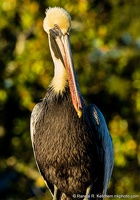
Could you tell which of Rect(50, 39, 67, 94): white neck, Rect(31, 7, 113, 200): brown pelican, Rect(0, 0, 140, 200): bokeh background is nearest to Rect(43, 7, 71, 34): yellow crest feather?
Rect(31, 7, 113, 200): brown pelican

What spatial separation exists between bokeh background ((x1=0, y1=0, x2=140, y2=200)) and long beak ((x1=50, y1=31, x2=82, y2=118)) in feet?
13.8

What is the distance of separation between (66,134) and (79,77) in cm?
494

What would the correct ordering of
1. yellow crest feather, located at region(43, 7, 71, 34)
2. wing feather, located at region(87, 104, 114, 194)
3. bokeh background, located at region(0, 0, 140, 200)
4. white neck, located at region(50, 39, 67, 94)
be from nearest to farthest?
yellow crest feather, located at region(43, 7, 71, 34) < white neck, located at region(50, 39, 67, 94) < wing feather, located at region(87, 104, 114, 194) < bokeh background, located at region(0, 0, 140, 200)

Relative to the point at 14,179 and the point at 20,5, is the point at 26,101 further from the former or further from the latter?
the point at 14,179

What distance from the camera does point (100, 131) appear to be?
8.24 m

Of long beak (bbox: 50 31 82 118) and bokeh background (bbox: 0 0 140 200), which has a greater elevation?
bokeh background (bbox: 0 0 140 200)

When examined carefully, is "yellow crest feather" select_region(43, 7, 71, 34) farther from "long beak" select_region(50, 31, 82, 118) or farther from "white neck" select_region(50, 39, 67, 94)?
"white neck" select_region(50, 39, 67, 94)

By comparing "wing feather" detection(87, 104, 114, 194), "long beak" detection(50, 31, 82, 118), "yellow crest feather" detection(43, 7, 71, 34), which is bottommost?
"wing feather" detection(87, 104, 114, 194)

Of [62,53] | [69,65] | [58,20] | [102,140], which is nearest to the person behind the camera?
[69,65]

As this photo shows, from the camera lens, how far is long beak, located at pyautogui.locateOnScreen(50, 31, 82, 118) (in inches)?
299

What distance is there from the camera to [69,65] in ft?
25.3

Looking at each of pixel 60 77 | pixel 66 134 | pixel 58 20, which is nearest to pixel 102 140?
pixel 66 134

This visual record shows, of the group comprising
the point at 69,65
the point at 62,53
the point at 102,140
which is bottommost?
the point at 102,140

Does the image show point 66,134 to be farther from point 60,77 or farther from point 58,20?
point 58,20
